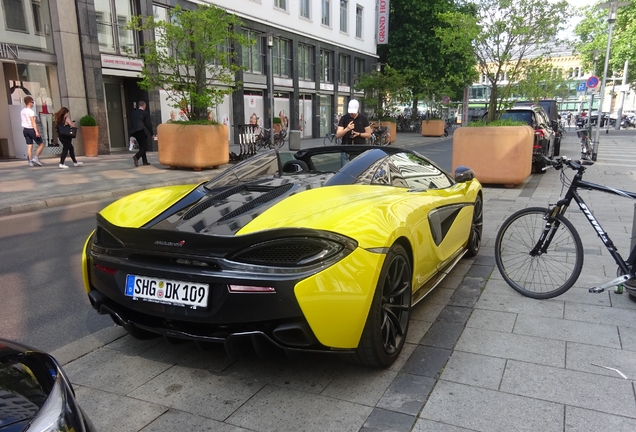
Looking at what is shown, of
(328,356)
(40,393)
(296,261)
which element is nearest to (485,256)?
(328,356)

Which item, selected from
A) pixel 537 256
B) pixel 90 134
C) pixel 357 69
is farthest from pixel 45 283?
pixel 357 69

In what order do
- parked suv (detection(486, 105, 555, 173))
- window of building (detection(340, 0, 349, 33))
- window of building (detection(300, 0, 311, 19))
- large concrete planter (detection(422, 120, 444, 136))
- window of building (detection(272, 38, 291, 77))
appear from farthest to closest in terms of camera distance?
large concrete planter (detection(422, 120, 444, 136)), window of building (detection(340, 0, 349, 33)), window of building (detection(300, 0, 311, 19)), window of building (detection(272, 38, 291, 77)), parked suv (detection(486, 105, 555, 173))

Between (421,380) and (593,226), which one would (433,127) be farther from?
(421,380)

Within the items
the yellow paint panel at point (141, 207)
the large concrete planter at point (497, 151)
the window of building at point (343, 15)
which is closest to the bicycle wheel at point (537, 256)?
the yellow paint panel at point (141, 207)

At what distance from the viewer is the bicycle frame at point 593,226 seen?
3.82 metres

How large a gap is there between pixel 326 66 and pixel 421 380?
31504 mm

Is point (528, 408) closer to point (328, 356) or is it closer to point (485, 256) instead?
point (328, 356)

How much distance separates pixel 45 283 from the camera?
4.70m

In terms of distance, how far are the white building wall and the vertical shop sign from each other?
520 millimetres

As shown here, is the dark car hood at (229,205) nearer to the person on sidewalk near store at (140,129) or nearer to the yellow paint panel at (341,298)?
the yellow paint panel at (341,298)

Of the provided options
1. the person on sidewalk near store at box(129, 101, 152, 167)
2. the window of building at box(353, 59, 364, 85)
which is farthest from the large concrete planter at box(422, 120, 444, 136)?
the person on sidewalk near store at box(129, 101, 152, 167)

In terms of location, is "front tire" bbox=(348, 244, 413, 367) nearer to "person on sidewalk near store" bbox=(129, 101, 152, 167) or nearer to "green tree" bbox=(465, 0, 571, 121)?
"green tree" bbox=(465, 0, 571, 121)

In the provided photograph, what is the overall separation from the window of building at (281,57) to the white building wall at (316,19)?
853 mm

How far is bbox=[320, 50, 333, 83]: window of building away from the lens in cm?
3171
